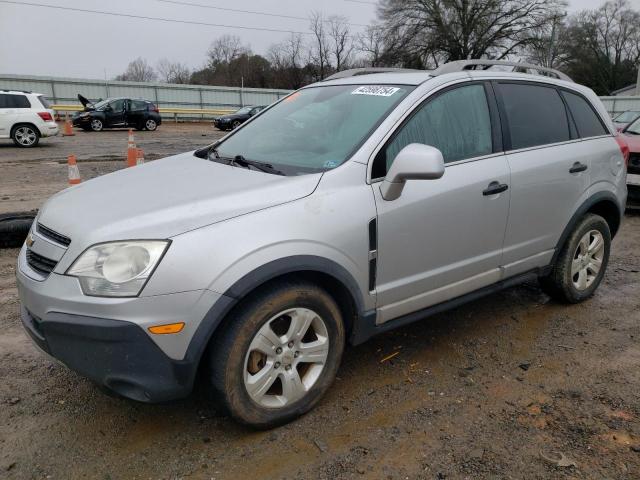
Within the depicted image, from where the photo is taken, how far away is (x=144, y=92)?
33.8 m

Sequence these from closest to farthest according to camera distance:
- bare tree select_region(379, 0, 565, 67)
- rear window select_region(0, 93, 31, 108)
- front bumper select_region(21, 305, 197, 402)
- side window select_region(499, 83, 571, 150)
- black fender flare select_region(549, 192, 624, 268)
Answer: front bumper select_region(21, 305, 197, 402) → side window select_region(499, 83, 571, 150) → black fender flare select_region(549, 192, 624, 268) → rear window select_region(0, 93, 31, 108) → bare tree select_region(379, 0, 565, 67)

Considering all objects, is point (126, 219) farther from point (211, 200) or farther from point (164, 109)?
point (164, 109)

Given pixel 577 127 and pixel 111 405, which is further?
pixel 577 127

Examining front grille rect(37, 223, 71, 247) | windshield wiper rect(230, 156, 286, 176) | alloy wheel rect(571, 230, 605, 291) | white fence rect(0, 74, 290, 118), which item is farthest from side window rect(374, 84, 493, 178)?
white fence rect(0, 74, 290, 118)

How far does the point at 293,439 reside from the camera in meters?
2.66

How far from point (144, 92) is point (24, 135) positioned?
19395mm

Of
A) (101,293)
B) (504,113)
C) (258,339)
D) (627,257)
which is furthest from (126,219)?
(627,257)

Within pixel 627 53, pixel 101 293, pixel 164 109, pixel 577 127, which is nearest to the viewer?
pixel 101 293

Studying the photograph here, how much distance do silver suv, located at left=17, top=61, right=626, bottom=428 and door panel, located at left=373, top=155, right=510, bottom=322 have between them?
0.04ft

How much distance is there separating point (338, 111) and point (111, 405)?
7.02 ft

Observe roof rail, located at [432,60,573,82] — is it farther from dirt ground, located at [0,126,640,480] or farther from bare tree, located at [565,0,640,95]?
bare tree, located at [565,0,640,95]

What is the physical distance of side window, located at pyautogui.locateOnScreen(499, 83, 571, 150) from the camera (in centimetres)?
366

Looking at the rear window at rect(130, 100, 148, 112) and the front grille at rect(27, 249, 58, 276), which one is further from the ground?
the rear window at rect(130, 100, 148, 112)

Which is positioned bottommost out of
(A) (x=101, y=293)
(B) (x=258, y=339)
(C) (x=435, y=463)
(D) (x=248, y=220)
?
(C) (x=435, y=463)
